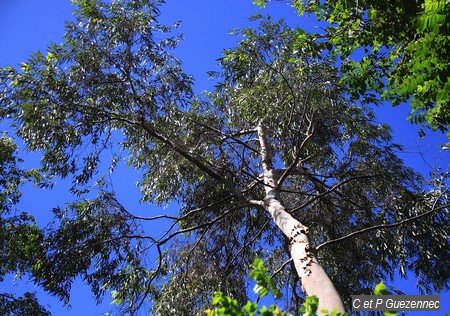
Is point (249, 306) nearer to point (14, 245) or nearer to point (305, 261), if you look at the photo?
point (305, 261)

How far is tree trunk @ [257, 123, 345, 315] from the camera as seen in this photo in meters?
3.30

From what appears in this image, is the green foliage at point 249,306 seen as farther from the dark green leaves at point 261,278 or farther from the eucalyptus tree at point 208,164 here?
the eucalyptus tree at point 208,164

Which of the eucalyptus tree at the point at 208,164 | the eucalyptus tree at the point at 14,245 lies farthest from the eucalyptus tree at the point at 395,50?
the eucalyptus tree at the point at 14,245

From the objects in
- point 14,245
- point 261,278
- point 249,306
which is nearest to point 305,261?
point 261,278

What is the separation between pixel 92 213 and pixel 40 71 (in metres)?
2.05

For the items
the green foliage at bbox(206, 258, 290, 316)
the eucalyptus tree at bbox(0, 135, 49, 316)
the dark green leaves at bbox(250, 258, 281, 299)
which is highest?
the eucalyptus tree at bbox(0, 135, 49, 316)

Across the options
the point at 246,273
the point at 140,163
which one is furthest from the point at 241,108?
the point at 246,273

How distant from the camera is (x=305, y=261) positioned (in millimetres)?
3939

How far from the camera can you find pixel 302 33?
5.13 meters

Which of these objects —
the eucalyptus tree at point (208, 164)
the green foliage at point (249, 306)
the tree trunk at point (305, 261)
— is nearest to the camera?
the green foliage at point (249, 306)

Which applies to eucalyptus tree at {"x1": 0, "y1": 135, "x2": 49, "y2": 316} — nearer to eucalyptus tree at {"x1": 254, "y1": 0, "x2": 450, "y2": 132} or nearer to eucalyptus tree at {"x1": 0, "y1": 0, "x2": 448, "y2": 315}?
eucalyptus tree at {"x1": 0, "y1": 0, "x2": 448, "y2": 315}

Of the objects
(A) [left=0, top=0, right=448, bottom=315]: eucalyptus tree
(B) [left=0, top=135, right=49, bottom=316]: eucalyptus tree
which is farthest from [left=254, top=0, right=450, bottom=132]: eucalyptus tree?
(B) [left=0, top=135, right=49, bottom=316]: eucalyptus tree

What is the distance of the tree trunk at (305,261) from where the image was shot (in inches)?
130

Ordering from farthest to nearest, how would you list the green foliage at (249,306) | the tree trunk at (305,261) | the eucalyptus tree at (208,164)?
the eucalyptus tree at (208,164) < the tree trunk at (305,261) < the green foliage at (249,306)
